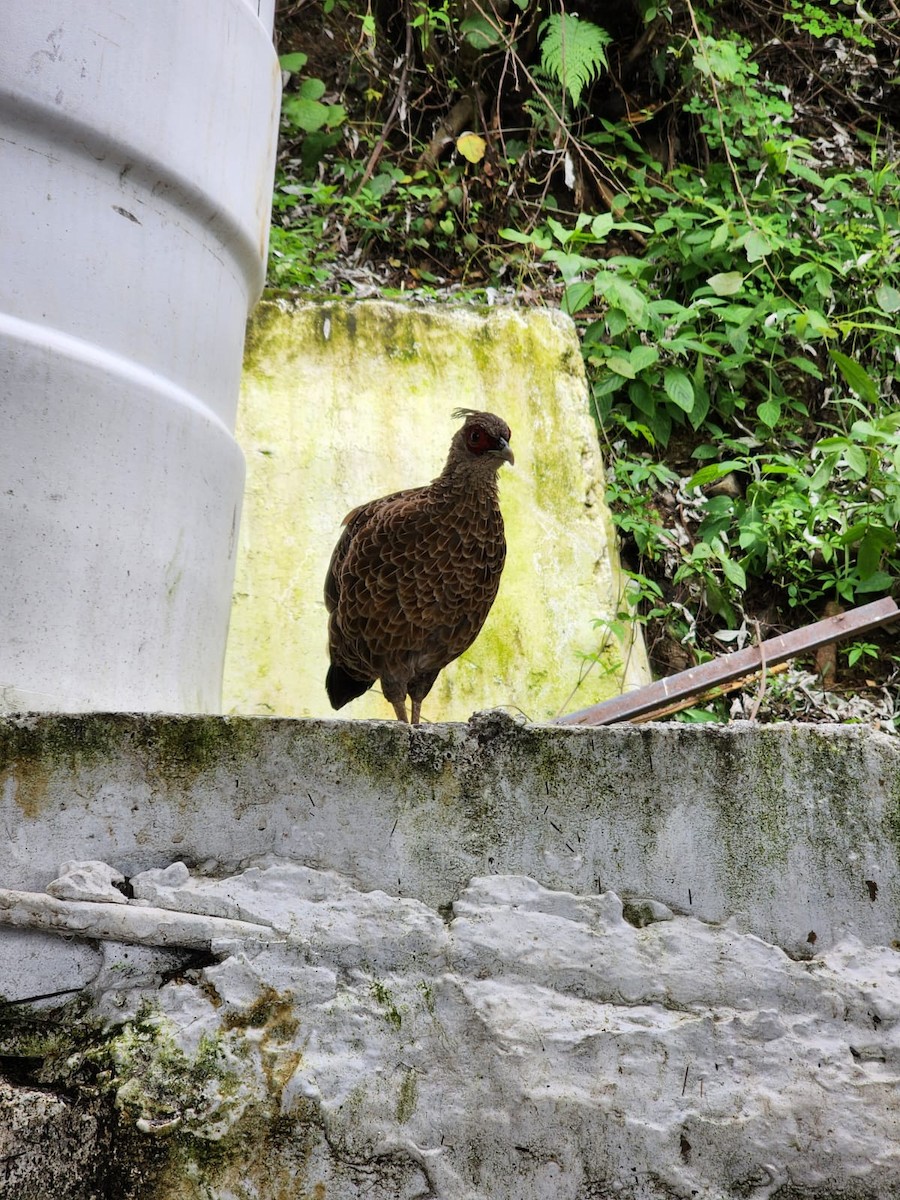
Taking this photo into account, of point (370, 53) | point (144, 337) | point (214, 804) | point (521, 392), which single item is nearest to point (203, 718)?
point (214, 804)

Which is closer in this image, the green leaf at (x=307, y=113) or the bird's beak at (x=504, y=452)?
the bird's beak at (x=504, y=452)

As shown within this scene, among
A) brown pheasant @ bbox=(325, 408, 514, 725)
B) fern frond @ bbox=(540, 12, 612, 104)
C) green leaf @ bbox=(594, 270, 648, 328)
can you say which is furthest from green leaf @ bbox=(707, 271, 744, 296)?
brown pheasant @ bbox=(325, 408, 514, 725)

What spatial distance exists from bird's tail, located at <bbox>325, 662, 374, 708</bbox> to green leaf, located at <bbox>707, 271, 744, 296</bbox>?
2831 millimetres

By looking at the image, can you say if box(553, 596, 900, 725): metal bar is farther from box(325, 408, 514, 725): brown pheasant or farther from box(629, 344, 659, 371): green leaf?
box(629, 344, 659, 371): green leaf

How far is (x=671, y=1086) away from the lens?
2100 mm

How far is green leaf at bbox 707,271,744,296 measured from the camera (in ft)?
18.7

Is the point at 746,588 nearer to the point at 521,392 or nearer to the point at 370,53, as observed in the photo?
the point at 521,392

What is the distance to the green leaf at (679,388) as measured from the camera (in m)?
5.63

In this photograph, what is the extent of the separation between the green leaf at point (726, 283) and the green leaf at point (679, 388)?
429 mm

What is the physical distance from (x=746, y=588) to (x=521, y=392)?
1.39 m

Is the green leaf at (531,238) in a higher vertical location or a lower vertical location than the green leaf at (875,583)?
higher

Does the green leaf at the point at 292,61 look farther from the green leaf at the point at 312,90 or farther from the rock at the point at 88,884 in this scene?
the rock at the point at 88,884

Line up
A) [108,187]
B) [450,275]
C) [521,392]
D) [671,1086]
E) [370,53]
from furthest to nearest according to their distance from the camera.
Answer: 1. [370,53]
2. [450,275]
3. [521,392]
4. [108,187]
5. [671,1086]

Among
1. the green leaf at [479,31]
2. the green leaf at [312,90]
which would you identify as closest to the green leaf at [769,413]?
the green leaf at [479,31]
